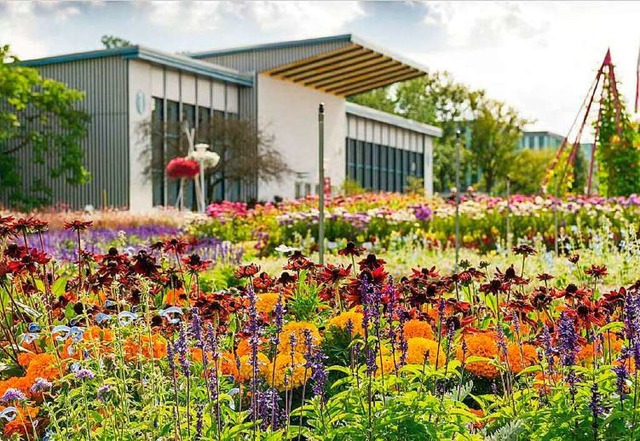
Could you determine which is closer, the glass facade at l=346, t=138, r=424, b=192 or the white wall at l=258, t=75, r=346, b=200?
the white wall at l=258, t=75, r=346, b=200

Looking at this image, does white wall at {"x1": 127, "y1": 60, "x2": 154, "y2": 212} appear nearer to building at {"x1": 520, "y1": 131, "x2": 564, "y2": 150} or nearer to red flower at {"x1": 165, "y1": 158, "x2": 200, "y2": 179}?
red flower at {"x1": 165, "y1": 158, "x2": 200, "y2": 179}

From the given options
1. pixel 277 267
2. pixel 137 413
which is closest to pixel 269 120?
→ pixel 277 267

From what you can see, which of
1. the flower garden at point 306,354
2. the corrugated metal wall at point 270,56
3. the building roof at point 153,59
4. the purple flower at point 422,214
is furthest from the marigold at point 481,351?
the corrugated metal wall at point 270,56

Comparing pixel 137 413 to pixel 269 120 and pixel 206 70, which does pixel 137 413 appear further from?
pixel 269 120

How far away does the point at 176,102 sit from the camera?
94.2 ft

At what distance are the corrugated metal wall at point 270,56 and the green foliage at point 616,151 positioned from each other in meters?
13.5

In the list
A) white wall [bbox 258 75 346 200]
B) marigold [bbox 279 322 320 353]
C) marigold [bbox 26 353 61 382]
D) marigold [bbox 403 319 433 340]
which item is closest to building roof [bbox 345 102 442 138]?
white wall [bbox 258 75 346 200]

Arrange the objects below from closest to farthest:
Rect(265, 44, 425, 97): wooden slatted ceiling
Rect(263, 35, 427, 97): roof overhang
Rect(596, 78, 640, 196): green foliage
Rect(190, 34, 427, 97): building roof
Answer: Rect(596, 78, 640, 196): green foliage
Rect(190, 34, 427, 97): building roof
Rect(263, 35, 427, 97): roof overhang
Rect(265, 44, 425, 97): wooden slatted ceiling

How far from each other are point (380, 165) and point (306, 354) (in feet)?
131

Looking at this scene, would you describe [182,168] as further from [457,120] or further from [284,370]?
[457,120]

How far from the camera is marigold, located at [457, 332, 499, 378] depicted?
401 cm

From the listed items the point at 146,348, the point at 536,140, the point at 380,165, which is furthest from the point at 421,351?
the point at 536,140

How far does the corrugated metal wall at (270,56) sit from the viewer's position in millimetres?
30375

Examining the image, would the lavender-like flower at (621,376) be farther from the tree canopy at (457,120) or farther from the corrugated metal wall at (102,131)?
the tree canopy at (457,120)
